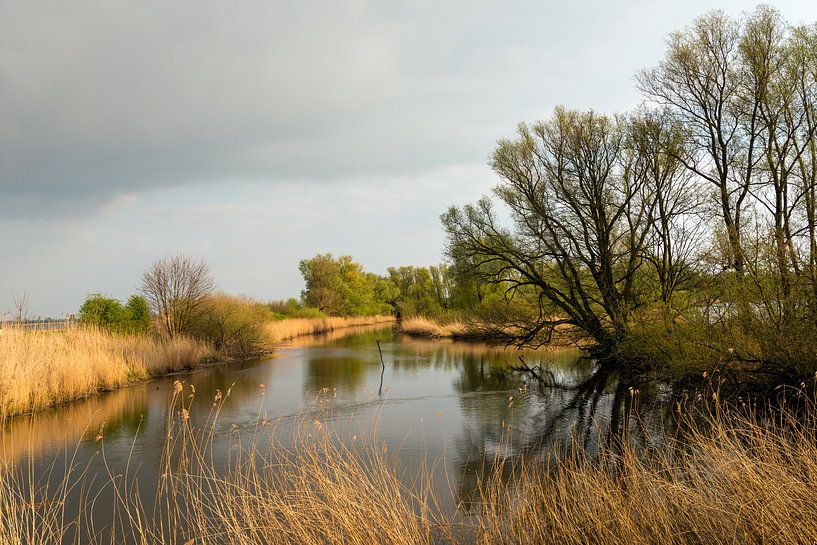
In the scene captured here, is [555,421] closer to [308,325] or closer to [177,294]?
[177,294]

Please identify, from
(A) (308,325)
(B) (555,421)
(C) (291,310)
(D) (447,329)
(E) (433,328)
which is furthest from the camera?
(C) (291,310)

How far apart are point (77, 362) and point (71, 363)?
0.25 m

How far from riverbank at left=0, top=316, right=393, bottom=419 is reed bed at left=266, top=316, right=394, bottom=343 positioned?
7.69 m

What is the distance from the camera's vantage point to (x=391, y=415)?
1191 cm

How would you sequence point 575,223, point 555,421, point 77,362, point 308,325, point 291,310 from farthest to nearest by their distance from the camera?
point 291,310 → point 308,325 → point 575,223 → point 77,362 → point 555,421

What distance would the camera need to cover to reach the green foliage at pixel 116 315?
1958cm

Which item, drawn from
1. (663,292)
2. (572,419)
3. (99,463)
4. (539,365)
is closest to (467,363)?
(539,365)

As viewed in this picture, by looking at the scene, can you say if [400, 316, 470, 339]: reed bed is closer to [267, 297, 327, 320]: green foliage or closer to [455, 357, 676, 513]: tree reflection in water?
[267, 297, 327, 320]: green foliage

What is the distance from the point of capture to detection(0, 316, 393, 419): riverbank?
11.6 m

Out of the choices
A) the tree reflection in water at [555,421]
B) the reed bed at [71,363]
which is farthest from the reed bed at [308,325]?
the tree reflection in water at [555,421]

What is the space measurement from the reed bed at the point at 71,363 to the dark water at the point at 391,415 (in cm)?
47

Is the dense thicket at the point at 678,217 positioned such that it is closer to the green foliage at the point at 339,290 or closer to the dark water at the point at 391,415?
the dark water at the point at 391,415

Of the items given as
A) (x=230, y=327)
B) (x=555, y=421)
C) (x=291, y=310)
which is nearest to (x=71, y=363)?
(x=230, y=327)

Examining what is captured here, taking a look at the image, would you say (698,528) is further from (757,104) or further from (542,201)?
(542,201)
